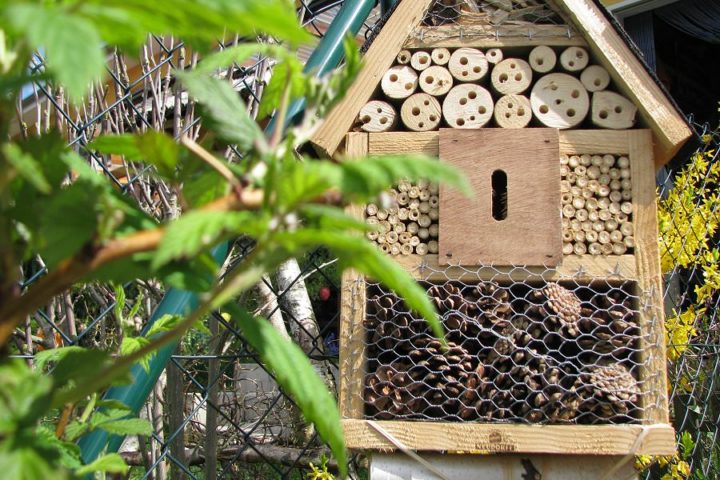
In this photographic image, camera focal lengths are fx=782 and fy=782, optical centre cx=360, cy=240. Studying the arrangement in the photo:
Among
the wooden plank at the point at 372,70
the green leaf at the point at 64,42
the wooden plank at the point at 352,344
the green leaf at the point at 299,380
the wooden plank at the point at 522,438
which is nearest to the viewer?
the green leaf at the point at 64,42

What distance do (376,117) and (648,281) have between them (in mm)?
680

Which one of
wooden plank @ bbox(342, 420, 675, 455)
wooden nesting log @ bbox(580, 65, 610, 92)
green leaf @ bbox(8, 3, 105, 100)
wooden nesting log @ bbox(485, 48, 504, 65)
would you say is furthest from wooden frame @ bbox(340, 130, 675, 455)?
green leaf @ bbox(8, 3, 105, 100)

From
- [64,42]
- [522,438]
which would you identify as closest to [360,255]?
[64,42]

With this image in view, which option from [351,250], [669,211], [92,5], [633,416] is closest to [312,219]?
[351,250]

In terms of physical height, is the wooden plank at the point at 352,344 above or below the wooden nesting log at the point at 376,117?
below

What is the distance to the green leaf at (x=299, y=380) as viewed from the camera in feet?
1.76

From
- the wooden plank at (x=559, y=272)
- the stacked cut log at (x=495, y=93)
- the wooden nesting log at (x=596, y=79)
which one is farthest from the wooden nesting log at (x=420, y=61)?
the wooden plank at (x=559, y=272)

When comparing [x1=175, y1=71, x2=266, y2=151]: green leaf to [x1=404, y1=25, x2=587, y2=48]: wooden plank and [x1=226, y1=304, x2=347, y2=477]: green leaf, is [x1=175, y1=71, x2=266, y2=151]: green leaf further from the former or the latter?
[x1=404, y1=25, x2=587, y2=48]: wooden plank

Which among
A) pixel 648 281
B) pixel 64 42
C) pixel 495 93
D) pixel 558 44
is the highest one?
pixel 558 44

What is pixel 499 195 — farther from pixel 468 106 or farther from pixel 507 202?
pixel 468 106

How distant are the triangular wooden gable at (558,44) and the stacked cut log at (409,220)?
0.18m

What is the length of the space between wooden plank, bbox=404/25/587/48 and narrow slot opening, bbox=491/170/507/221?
0.29 metres

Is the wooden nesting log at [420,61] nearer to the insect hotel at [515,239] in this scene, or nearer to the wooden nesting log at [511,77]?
the insect hotel at [515,239]

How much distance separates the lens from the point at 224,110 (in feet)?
1.86
